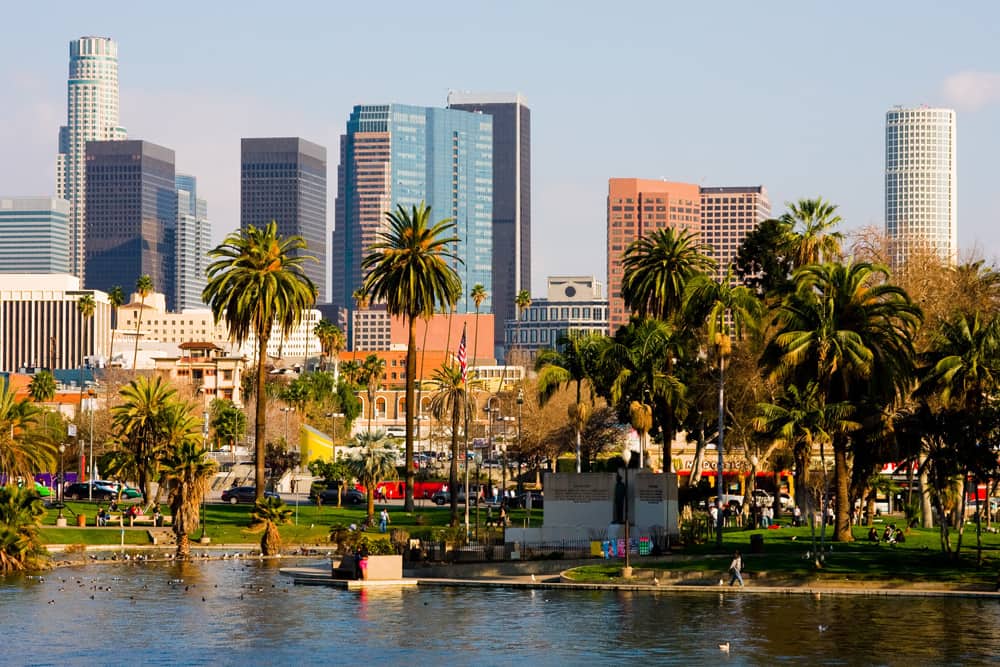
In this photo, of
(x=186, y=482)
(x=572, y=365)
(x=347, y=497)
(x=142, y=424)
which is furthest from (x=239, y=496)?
(x=186, y=482)

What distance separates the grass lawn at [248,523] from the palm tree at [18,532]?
1017cm

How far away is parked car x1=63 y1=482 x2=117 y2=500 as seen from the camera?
12306 centimetres

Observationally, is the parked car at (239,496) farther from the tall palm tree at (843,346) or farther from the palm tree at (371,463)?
the tall palm tree at (843,346)

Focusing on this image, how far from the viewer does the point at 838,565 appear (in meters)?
65.6

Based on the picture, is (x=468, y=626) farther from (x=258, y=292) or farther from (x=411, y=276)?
(x=411, y=276)

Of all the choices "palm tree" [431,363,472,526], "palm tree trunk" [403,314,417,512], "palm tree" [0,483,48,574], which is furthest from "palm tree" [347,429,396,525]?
"palm tree" [0,483,48,574]

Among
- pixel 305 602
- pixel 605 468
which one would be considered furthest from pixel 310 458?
pixel 305 602

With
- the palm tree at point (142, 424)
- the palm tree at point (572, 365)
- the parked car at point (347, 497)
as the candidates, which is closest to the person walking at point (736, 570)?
the palm tree at point (572, 365)

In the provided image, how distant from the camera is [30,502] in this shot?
7431 cm

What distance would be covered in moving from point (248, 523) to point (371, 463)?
392 inches

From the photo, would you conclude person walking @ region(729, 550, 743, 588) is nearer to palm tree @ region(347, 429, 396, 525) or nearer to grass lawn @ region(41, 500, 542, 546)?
grass lawn @ region(41, 500, 542, 546)

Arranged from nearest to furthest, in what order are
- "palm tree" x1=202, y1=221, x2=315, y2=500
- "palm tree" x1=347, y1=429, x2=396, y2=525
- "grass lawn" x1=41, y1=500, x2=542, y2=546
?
"grass lawn" x1=41, y1=500, x2=542, y2=546 < "palm tree" x1=202, y1=221, x2=315, y2=500 < "palm tree" x1=347, y1=429, x2=396, y2=525

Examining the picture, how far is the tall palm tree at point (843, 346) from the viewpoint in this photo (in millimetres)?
75688

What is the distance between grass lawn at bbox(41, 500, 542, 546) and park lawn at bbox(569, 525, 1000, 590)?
14.9 m
